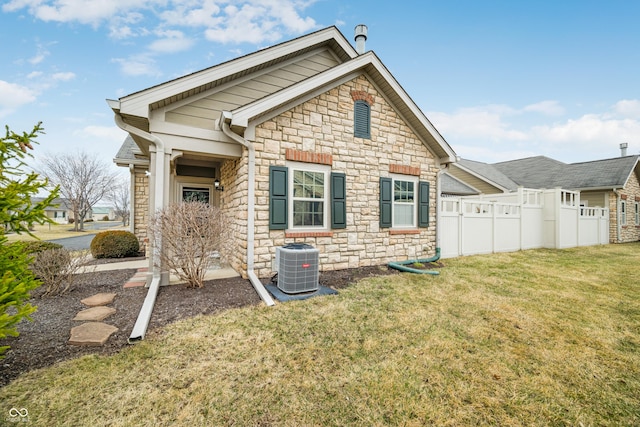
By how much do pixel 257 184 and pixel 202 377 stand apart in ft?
13.0

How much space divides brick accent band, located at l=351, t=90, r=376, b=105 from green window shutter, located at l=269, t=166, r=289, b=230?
9.81ft

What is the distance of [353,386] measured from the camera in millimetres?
2449

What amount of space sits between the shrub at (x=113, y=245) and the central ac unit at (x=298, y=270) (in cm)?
689

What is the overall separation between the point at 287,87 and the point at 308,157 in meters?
1.65

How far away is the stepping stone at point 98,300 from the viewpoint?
4.41 meters

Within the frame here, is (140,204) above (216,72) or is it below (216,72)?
below

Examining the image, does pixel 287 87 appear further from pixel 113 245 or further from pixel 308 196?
pixel 113 245

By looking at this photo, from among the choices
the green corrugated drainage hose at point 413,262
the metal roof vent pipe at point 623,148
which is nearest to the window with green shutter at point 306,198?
the green corrugated drainage hose at point 413,262

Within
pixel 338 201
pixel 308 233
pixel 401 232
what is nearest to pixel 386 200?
pixel 401 232

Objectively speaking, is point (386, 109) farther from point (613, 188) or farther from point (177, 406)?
point (613, 188)

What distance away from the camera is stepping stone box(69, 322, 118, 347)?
3125 millimetres

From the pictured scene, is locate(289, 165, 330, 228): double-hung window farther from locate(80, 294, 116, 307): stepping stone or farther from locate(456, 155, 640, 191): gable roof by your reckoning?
locate(456, 155, 640, 191): gable roof

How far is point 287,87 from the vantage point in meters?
5.91
